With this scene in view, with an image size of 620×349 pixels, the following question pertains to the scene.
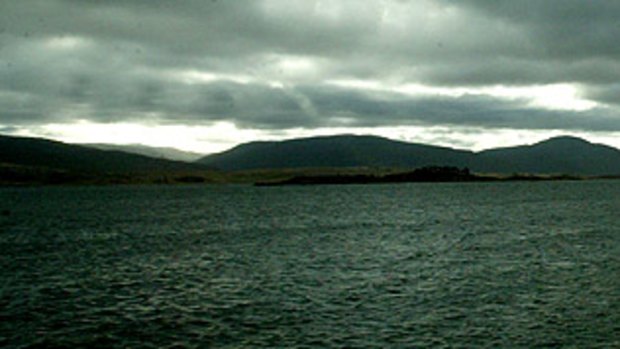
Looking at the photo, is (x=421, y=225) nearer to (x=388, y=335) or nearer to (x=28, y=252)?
(x=28, y=252)

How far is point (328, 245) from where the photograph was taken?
76.1 metres

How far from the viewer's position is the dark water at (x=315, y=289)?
110 feet

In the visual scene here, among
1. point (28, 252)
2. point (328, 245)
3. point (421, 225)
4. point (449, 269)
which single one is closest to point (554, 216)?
point (421, 225)

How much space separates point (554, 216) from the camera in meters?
120

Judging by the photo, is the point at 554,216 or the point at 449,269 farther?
the point at 554,216

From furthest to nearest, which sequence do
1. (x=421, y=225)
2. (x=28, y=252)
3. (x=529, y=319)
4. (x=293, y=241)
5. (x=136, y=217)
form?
(x=136, y=217)
(x=421, y=225)
(x=293, y=241)
(x=28, y=252)
(x=529, y=319)

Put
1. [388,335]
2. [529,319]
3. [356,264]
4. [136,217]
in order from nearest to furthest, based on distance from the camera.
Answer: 1. [388,335]
2. [529,319]
3. [356,264]
4. [136,217]

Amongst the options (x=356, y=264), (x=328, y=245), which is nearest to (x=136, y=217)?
(x=328, y=245)

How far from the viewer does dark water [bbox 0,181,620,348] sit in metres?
33.4

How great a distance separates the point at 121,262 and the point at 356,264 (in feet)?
81.6

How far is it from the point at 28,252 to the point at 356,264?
4076 cm

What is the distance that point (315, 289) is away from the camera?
46.2 meters

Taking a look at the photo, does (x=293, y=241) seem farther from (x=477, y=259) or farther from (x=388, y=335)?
(x=388, y=335)

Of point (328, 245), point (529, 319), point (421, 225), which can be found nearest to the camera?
point (529, 319)
